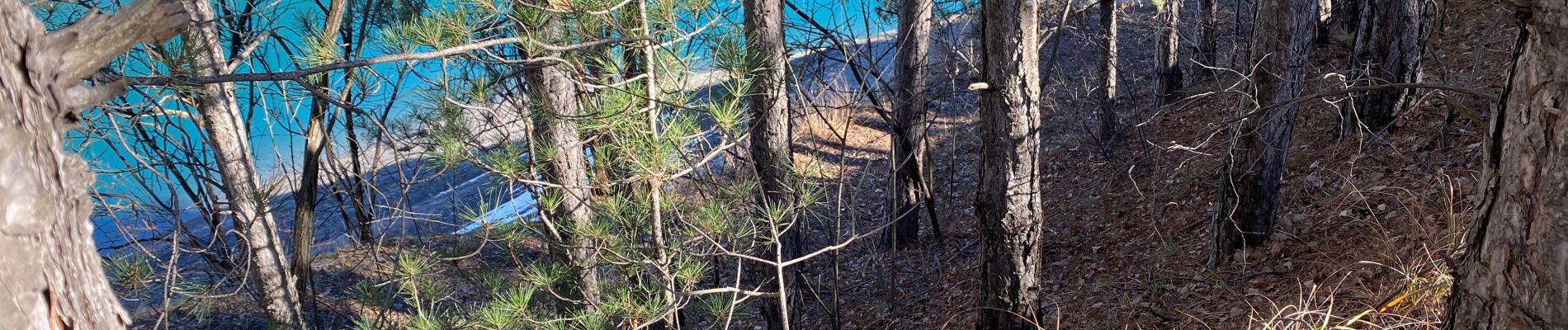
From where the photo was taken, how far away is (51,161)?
1.39 metres

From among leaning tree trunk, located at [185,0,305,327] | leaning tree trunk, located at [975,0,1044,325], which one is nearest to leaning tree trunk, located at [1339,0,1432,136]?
leaning tree trunk, located at [975,0,1044,325]

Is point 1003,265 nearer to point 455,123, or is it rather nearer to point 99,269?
point 455,123

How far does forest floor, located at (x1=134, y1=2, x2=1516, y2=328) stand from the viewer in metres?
4.22

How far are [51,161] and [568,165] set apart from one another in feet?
9.52

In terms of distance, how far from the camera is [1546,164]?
5.63ft

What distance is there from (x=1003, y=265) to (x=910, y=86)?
2.91 m

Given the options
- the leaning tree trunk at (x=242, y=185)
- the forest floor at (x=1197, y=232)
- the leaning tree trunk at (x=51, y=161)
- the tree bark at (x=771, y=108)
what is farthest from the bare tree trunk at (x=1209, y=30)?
the leaning tree trunk at (x=51, y=161)

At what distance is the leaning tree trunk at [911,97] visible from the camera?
6.82 meters

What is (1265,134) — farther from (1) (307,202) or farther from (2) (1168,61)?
(1) (307,202)

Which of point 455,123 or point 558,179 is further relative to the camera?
point 558,179

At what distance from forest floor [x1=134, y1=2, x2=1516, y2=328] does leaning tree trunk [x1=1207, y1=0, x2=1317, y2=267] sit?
0.15 meters

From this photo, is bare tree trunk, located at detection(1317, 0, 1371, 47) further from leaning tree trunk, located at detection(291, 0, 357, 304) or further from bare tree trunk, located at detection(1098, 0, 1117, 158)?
leaning tree trunk, located at detection(291, 0, 357, 304)

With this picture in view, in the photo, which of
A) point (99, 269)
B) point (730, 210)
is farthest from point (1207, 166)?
point (99, 269)

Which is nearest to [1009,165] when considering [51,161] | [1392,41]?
[1392,41]
